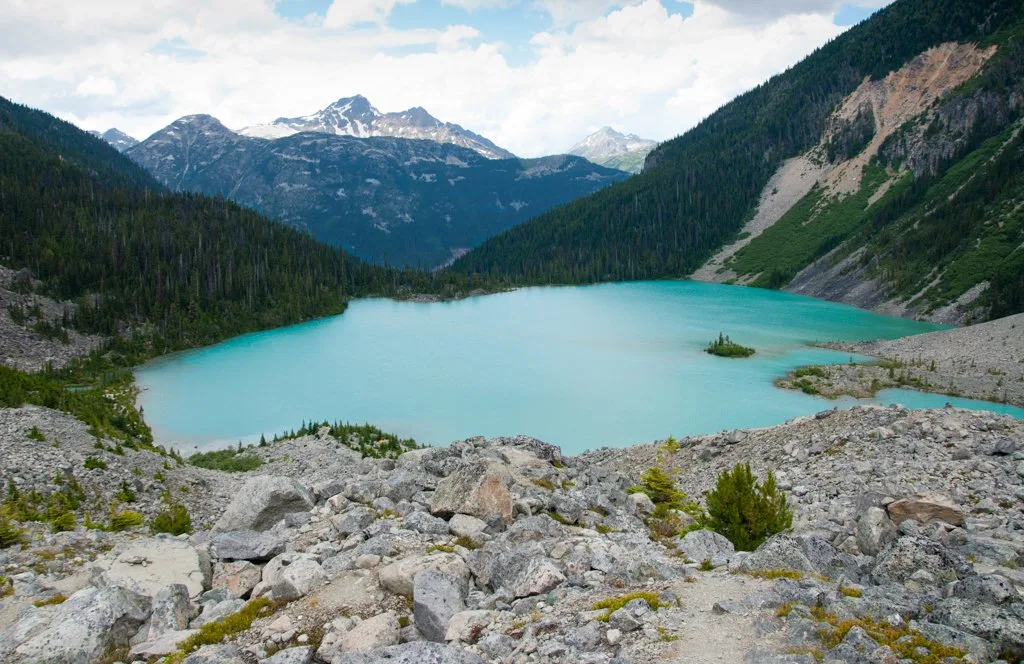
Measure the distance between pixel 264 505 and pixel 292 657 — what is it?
727 cm

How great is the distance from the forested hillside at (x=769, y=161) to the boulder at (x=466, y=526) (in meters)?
116

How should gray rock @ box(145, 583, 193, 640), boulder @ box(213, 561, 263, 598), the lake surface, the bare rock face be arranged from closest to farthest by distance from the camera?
1. gray rock @ box(145, 583, 193, 640)
2. boulder @ box(213, 561, 263, 598)
3. the bare rock face
4. the lake surface

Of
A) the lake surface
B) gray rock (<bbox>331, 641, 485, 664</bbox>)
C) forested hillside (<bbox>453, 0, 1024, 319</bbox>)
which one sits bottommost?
the lake surface

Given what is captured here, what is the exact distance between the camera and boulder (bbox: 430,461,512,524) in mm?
13375

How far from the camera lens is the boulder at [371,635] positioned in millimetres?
8500

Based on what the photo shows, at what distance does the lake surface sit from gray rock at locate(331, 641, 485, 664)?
88.0 ft

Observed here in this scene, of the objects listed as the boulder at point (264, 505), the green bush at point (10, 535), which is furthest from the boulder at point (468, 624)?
the green bush at point (10, 535)

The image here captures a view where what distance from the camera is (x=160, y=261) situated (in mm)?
89875

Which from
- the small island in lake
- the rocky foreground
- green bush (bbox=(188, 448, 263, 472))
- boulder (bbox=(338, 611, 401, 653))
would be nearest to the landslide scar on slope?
the small island in lake

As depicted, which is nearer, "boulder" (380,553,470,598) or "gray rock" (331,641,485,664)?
"gray rock" (331,641,485,664)

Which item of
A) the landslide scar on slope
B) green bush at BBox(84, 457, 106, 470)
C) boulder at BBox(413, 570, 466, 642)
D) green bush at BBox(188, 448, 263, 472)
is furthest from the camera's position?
the landslide scar on slope

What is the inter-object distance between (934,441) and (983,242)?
3025 inches

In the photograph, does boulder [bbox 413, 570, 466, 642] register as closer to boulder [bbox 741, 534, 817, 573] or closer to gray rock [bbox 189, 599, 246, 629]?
gray rock [bbox 189, 599, 246, 629]

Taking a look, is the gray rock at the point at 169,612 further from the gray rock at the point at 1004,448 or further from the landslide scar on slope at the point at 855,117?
the landslide scar on slope at the point at 855,117
